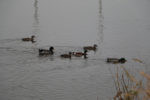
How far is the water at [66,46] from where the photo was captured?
39.3ft

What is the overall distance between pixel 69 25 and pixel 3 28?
5127 mm

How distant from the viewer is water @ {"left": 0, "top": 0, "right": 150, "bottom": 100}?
12.0m

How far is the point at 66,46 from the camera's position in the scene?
1952 cm

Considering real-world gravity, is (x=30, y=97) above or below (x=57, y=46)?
below

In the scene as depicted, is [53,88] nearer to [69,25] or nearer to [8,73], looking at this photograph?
[8,73]

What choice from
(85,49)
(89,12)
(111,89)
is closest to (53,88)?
(111,89)

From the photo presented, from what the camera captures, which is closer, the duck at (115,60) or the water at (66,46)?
the water at (66,46)

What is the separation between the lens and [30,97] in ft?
36.0

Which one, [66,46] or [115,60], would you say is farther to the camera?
[66,46]

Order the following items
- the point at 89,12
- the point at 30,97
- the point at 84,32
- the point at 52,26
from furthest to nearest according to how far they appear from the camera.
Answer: the point at 89,12
the point at 52,26
the point at 84,32
the point at 30,97

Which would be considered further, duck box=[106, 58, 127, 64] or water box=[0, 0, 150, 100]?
duck box=[106, 58, 127, 64]

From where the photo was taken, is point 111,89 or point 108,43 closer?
point 111,89

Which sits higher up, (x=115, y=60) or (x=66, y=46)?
(x=66, y=46)

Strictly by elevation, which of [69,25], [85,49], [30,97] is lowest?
[30,97]
